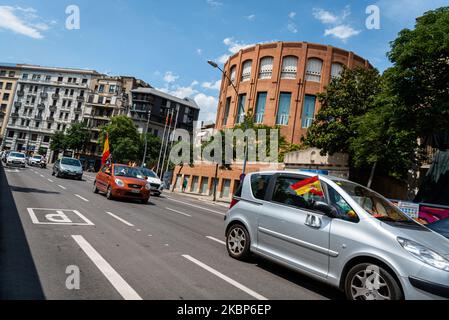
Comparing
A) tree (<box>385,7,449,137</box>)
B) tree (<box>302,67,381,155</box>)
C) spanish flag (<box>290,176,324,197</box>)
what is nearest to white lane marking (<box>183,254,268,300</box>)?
spanish flag (<box>290,176,324,197</box>)

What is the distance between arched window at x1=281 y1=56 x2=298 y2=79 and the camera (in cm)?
3494

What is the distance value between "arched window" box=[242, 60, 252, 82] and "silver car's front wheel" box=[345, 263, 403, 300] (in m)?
35.5

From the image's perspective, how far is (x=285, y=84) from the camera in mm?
34812

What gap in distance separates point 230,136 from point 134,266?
2260cm

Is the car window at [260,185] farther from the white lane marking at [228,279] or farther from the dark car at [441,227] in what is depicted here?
the dark car at [441,227]

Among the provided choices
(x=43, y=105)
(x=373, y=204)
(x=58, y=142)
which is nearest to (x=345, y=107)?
(x=373, y=204)

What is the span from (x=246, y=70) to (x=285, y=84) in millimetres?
5951

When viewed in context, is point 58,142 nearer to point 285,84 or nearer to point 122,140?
point 122,140

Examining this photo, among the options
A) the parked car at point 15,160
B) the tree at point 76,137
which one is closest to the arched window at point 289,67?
the parked car at point 15,160

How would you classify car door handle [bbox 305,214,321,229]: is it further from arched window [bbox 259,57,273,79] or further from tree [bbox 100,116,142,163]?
tree [bbox 100,116,142,163]

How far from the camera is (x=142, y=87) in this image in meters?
83.0

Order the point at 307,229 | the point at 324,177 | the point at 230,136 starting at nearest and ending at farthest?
the point at 307,229 → the point at 324,177 → the point at 230,136
